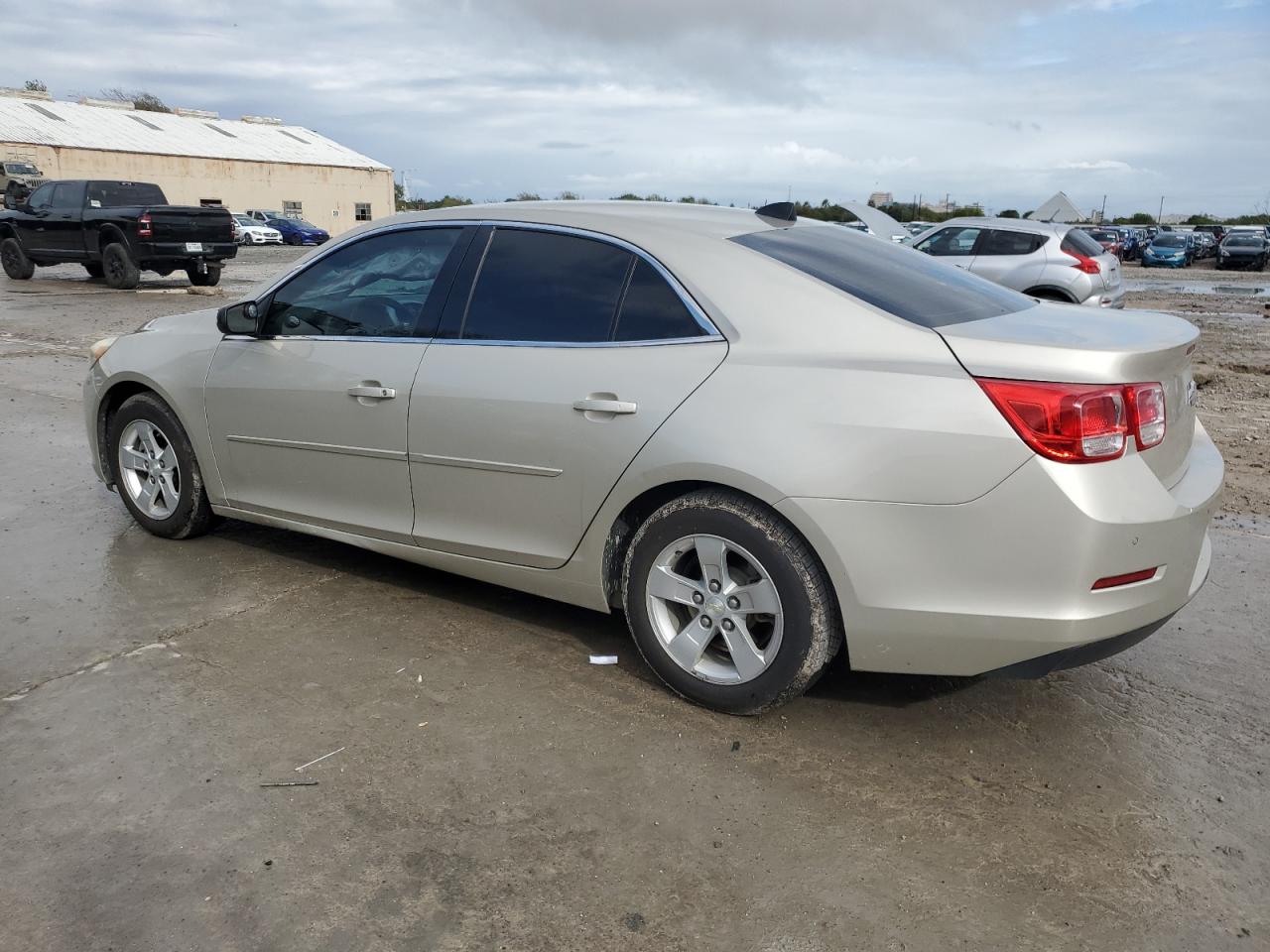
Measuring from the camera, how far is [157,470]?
5102 millimetres

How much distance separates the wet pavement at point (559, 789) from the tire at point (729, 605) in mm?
165

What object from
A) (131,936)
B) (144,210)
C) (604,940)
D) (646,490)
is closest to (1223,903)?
(604,940)

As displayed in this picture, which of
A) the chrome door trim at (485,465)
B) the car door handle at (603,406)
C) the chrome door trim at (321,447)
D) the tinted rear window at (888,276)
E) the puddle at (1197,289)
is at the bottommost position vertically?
the puddle at (1197,289)

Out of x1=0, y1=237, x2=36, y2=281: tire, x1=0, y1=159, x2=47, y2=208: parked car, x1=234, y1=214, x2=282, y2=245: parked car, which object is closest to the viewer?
x1=0, y1=237, x2=36, y2=281: tire

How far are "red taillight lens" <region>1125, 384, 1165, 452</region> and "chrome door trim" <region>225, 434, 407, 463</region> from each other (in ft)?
8.38

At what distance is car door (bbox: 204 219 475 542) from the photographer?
163 inches

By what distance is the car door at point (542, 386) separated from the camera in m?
3.50

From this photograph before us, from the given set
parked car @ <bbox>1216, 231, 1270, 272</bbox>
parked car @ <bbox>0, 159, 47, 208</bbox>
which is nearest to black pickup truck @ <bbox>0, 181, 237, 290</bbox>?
parked car @ <bbox>0, 159, 47, 208</bbox>

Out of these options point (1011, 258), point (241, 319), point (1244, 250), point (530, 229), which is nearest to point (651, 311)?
point (530, 229)

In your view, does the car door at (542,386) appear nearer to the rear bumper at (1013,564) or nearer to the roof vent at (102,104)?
the rear bumper at (1013,564)

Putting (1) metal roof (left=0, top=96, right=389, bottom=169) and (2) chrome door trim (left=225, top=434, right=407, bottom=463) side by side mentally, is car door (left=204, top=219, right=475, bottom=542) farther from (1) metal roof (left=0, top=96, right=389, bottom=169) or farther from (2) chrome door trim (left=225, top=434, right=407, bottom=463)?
(1) metal roof (left=0, top=96, right=389, bottom=169)

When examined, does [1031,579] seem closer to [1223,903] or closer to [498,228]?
[1223,903]

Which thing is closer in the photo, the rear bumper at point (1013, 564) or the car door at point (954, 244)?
the rear bumper at point (1013, 564)

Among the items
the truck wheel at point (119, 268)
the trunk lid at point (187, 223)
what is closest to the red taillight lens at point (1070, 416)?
the trunk lid at point (187, 223)
